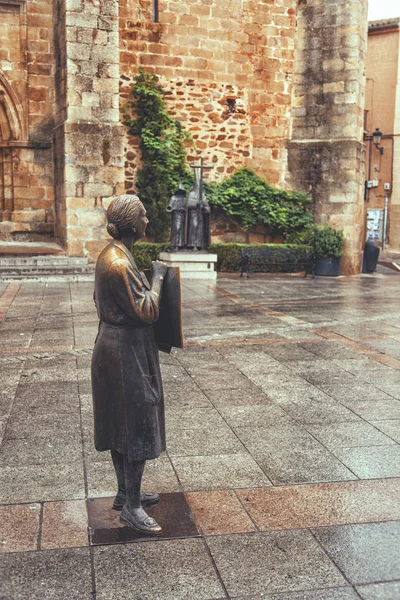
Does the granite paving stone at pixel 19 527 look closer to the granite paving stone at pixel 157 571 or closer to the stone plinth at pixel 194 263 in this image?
the granite paving stone at pixel 157 571

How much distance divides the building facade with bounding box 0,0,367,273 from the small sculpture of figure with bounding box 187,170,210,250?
5.53 ft

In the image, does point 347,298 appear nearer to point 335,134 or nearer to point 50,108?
point 335,134

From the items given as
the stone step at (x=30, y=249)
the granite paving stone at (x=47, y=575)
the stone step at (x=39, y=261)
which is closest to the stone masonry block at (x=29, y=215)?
the stone step at (x=30, y=249)

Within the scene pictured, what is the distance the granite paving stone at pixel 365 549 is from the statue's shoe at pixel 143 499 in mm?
816

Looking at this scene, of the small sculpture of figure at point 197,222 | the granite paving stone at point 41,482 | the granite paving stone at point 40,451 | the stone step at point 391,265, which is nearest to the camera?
the granite paving stone at point 41,482

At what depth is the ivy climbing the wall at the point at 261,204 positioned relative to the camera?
17250mm

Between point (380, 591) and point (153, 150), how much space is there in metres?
14.2

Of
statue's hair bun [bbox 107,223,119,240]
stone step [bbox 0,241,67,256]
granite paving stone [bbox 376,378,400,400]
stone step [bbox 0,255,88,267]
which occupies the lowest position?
granite paving stone [bbox 376,378,400,400]

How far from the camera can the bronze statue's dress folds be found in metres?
3.08

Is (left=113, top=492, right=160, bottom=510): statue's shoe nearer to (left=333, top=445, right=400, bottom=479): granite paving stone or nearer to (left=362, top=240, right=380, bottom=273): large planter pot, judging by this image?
(left=333, top=445, right=400, bottom=479): granite paving stone

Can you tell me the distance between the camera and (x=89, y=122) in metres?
14.5

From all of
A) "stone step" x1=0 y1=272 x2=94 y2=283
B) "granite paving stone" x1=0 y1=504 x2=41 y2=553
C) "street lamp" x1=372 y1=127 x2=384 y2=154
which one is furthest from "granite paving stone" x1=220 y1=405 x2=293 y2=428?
"street lamp" x1=372 y1=127 x2=384 y2=154

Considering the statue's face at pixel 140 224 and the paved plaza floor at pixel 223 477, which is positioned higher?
the statue's face at pixel 140 224

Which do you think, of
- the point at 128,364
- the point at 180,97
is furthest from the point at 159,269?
the point at 180,97
